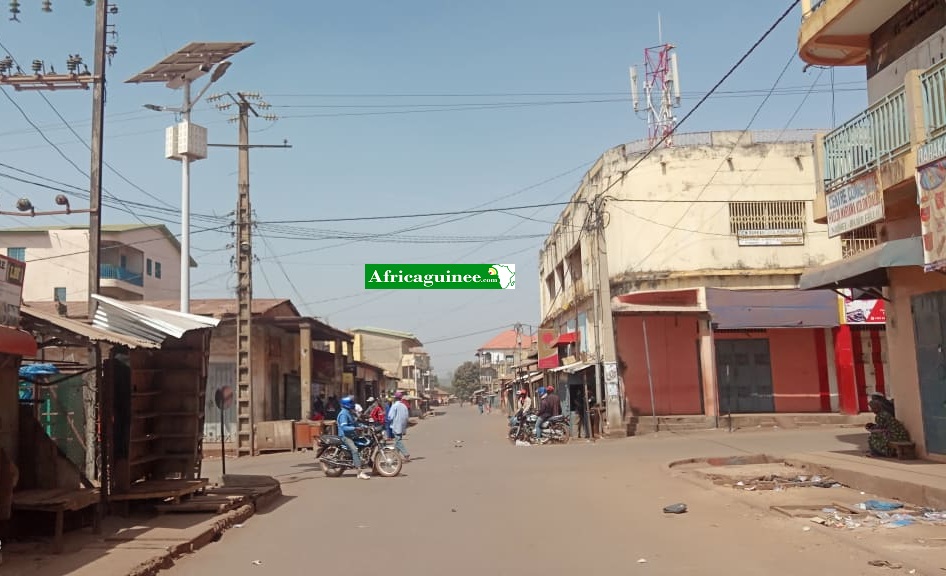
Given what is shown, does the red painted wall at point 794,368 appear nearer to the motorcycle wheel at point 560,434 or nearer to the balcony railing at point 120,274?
the motorcycle wheel at point 560,434

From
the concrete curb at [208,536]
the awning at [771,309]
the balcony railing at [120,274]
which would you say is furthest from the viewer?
the balcony railing at [120,274]

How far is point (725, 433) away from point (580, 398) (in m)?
5.68

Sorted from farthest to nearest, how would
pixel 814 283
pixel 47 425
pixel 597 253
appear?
pixel 597 253 → pixel 814 283 → pixel 47 425

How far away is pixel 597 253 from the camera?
2620 centimetres

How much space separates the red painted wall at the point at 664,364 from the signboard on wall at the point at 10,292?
21.5 metres

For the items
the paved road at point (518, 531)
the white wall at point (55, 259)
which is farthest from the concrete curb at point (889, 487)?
the white wall at point (55, 259)

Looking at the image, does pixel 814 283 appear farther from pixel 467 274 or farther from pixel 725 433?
pixel 467 274

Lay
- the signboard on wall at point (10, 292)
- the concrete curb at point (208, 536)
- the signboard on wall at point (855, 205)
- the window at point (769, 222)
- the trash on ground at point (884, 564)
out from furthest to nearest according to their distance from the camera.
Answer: the window at point (769, 222), the signboard on wall at point (855, 205), the signboard on wall at point (10, 292), the concrete curb at point (208, 536), the trash on ground at point (884, 564)

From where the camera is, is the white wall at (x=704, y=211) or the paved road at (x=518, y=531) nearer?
the paved road at (x=518, y=531)

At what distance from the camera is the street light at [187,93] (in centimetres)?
1803

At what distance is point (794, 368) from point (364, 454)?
1762 centimetres

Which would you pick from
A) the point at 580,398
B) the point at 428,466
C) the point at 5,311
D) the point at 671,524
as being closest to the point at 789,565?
the point at 671,524

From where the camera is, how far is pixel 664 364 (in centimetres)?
2780

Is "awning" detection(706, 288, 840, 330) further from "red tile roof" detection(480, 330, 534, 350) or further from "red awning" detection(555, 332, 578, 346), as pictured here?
"red tile roof" detection(480, 330, 534, 350)
